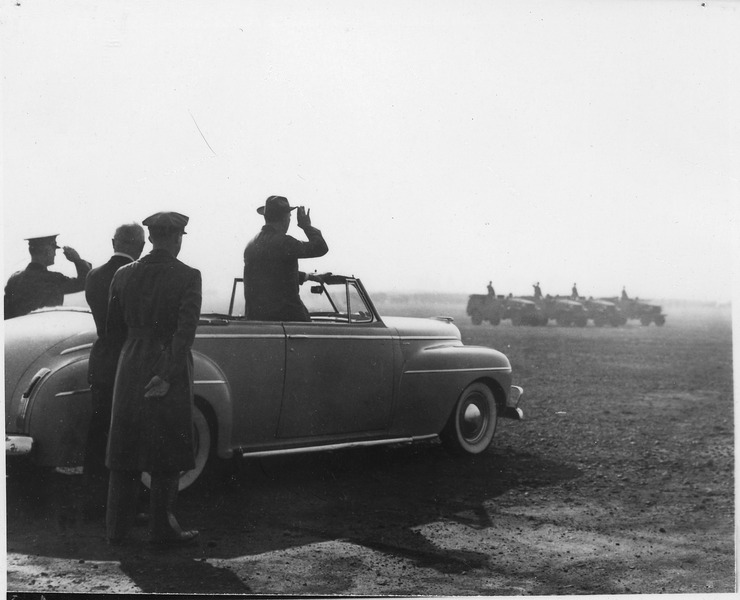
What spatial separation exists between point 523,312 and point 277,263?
2534mm

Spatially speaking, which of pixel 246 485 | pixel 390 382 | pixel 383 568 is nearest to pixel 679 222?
pixel 390 382

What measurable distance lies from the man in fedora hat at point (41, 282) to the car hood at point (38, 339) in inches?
7.3

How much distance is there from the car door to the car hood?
113 centimetres

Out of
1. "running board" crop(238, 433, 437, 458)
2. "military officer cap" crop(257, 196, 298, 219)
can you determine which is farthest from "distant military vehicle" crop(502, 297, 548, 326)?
"military officer cap" crop(257, 196, 298, 219)

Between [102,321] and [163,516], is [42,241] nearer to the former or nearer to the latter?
[102,321]

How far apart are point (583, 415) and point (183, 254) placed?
4.00m

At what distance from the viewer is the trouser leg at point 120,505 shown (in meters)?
3.46

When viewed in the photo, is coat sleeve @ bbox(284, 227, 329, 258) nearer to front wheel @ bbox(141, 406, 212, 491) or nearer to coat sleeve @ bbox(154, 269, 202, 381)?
coat sleeve @ bbox(154, 269, 202, 381)

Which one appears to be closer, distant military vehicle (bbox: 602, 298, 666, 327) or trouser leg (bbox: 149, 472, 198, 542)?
trouser leg (bbox: 149, 472, 198, 542)

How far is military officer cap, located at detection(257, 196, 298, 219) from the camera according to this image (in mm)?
4008

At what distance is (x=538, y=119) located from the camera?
4422 mm

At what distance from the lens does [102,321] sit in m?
3.70

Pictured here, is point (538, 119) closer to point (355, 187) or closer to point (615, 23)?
point (615, 23)

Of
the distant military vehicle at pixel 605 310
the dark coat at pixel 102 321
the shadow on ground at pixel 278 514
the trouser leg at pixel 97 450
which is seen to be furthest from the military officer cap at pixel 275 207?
the distant military vehicle at pixel 605 310
